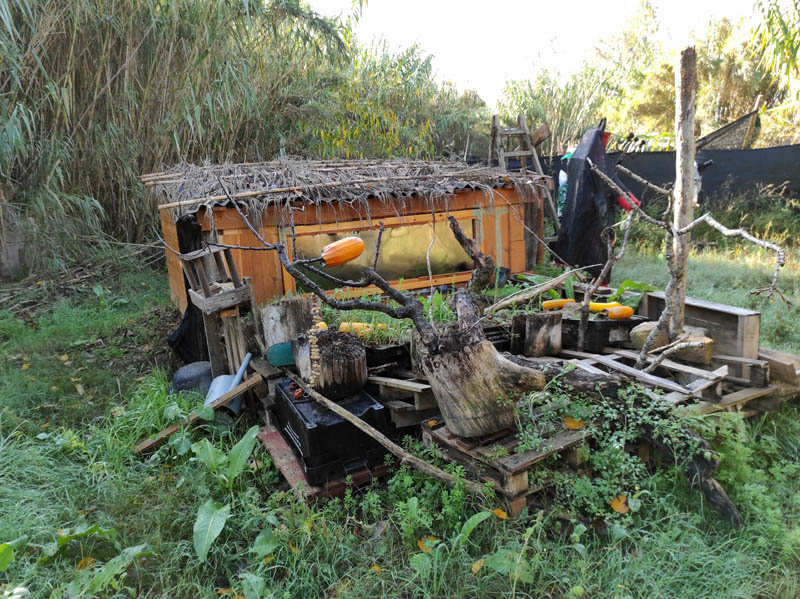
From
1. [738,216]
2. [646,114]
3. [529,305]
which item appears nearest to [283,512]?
[529,305]

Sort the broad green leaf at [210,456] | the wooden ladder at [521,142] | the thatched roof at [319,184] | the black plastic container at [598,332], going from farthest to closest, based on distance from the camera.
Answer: the wooden ladder at [521,142] → the thatched roof at [319,184] → the black plastic container at [598,332] → the broad green leaf at [210,456]

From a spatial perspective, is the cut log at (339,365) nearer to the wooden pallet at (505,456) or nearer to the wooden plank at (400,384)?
the wooden plank at (400,384)

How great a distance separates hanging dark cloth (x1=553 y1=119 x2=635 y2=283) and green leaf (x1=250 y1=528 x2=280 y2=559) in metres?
5.95

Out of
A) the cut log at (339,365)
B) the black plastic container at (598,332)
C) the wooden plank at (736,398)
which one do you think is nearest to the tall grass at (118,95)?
the cut log at (339,365)

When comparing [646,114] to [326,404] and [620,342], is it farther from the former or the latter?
[326,404]

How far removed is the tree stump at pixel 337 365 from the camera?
4.03 metres

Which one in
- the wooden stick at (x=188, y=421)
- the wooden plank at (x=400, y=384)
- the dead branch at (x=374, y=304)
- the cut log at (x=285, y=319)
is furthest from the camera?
the cut log at (x=285, y=319)

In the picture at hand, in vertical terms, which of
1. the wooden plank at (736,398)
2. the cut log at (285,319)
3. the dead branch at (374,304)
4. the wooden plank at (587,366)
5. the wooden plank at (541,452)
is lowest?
the wooden plank at (736,398)

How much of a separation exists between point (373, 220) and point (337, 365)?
2813 mm

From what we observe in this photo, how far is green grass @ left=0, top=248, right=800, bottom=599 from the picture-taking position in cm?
281

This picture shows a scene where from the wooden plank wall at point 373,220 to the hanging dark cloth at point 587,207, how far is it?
0.55 m

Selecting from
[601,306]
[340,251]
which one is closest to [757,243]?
[601,306]

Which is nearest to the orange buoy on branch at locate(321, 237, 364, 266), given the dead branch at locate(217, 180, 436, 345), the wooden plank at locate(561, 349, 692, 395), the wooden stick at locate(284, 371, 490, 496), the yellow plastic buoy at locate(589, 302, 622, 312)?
the dead branch at locate(217, 180, 436, 345)

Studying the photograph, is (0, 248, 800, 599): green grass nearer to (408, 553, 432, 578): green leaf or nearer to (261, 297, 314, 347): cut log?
(408, 553, 432, 578): green leaf
